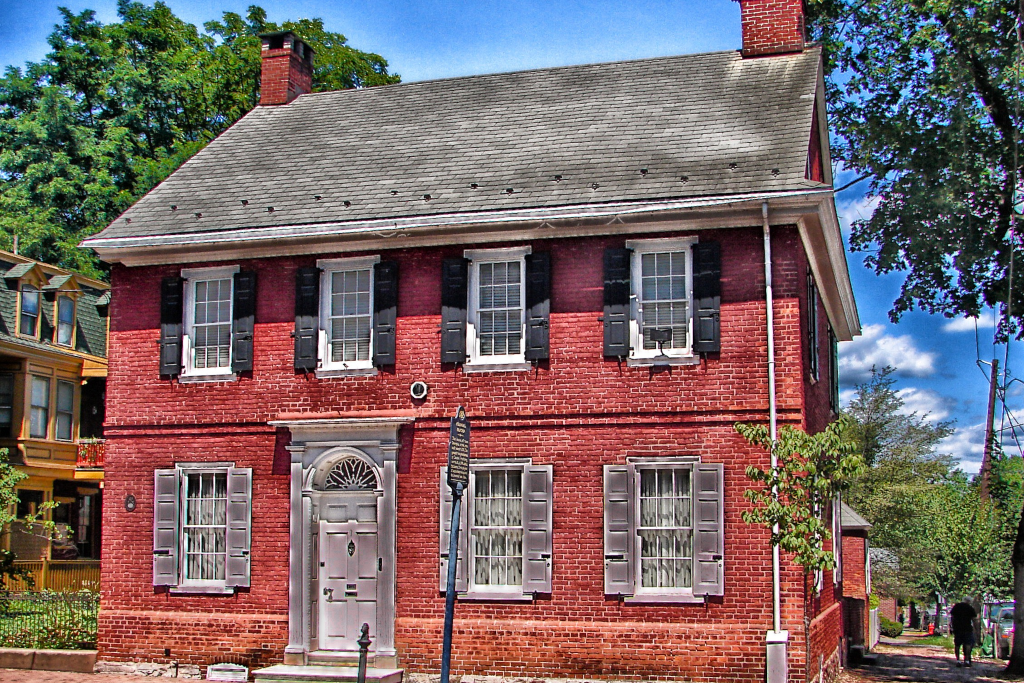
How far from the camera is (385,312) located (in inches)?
683

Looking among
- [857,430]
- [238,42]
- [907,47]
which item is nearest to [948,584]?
[857,430]

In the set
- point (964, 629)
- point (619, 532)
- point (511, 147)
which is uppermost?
point (511, 147)

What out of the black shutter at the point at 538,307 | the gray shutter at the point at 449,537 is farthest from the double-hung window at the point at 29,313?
the black shutter at the point at 538,307

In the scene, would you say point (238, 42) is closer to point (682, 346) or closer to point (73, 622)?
point (73, 622)

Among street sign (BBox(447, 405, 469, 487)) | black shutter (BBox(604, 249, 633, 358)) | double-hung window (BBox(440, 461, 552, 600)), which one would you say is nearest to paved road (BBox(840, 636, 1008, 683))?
double-hung window (BBox(440, 461, 552, 600))

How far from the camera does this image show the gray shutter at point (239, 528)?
57.4ft

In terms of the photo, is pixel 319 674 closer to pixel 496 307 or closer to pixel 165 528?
pixel 165 528

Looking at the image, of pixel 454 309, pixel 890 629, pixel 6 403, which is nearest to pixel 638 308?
pixel 454 309

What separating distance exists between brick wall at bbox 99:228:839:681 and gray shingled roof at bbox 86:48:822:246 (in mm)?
908

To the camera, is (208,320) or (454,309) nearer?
(454,309)

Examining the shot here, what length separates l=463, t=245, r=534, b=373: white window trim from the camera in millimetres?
16812

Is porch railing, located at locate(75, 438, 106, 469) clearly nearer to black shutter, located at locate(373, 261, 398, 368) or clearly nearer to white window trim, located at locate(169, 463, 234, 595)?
white window trim, located at locate(169, 463, 234, 595)

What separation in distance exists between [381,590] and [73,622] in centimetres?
590

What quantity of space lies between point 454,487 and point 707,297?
16.1 ft
